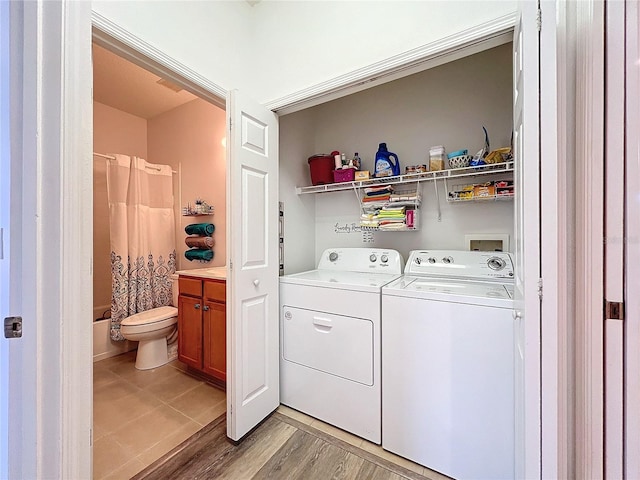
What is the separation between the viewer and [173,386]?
2070 millimetres

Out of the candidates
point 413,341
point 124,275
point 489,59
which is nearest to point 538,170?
point 413,341

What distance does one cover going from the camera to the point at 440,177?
1.74 m

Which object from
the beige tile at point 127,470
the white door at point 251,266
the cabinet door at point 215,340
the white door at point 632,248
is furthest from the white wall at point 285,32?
the beige tile at point 127,470

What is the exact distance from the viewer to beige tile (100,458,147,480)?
1.29m

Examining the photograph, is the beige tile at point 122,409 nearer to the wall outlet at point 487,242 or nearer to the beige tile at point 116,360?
the beige tile at point 116,360

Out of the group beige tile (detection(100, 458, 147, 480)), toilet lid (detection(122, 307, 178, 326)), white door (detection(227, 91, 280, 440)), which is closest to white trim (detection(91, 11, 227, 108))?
white door (detection(227, 91, 280, 440))

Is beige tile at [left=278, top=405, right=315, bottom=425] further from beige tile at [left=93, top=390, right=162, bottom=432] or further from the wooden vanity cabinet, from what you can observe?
beige tile at [left=93, top=390, right=162, bottom=432]

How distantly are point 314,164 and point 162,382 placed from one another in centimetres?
218

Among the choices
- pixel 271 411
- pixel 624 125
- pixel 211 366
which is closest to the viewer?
pixel 624 125

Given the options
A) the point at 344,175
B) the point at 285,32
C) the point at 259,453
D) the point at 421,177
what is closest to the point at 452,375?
the point at 259,453

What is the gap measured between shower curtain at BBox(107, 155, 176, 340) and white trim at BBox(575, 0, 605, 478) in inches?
125

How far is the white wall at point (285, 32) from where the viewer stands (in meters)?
1.17

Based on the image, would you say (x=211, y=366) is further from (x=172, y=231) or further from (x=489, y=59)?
(x=489, y=59)

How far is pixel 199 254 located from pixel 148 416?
4.83 feet
